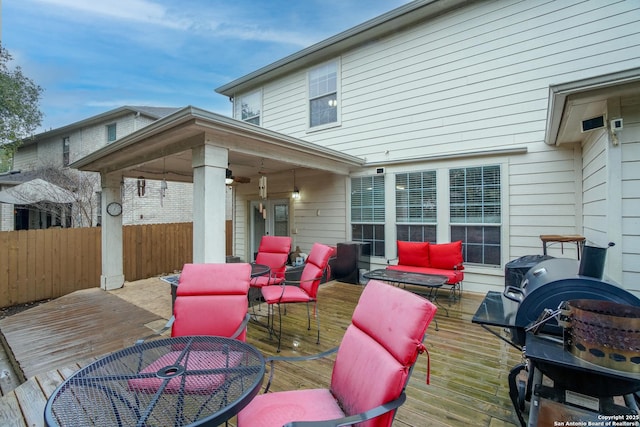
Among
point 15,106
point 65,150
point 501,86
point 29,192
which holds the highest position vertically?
point 15,106

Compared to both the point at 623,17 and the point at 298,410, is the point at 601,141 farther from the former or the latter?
the point at 298,410

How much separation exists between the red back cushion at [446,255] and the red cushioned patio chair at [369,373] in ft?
12.9

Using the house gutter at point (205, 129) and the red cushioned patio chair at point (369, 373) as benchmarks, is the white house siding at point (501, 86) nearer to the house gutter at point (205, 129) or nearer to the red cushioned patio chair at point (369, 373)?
the house gutter at point (205, 129)

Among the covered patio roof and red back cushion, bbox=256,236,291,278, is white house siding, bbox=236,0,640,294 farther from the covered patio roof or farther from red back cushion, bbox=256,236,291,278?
red back cushion, bbox=256,236,291,278

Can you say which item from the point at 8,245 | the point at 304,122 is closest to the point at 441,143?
the point at 304,122

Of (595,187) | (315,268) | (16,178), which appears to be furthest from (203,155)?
(16,178)

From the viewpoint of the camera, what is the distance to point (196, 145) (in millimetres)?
3615

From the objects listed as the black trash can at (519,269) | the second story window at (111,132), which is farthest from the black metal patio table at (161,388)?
the second story window at (111,132)

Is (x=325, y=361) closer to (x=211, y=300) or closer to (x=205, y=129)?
(x=211, y=300)

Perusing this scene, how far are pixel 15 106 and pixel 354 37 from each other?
11887 mm

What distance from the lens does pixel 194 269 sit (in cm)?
247

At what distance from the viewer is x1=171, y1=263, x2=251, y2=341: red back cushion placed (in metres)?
2.32

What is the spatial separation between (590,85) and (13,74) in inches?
600

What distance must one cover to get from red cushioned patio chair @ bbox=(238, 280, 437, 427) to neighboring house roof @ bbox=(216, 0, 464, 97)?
238 inches
